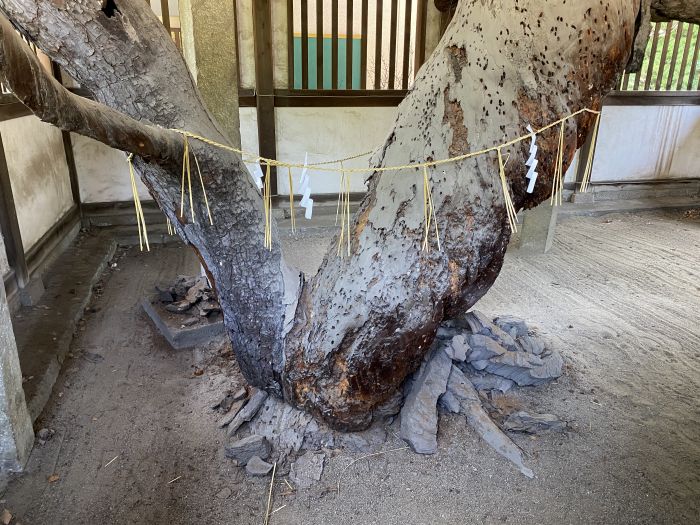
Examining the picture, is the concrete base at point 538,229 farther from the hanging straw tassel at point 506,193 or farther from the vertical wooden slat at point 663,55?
the hanging straw tassel at point 506,193

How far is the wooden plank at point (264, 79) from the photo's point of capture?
19.0ft

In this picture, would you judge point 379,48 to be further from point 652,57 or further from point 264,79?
point 652,57

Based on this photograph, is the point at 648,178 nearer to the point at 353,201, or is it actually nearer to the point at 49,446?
the point at 353,201

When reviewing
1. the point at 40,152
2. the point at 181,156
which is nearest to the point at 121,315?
the point at 40,152

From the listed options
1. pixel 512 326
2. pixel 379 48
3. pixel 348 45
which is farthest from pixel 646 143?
pixel 512 326

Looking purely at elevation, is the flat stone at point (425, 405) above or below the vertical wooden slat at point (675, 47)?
below

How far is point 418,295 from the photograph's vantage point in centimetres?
231

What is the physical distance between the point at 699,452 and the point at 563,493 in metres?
0.83

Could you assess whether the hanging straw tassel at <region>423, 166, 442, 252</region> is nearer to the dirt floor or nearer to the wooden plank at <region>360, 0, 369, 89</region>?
the dirt floor

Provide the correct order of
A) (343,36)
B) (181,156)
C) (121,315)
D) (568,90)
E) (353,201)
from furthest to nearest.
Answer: (353,201) < (343,36) < (121,315) < (568,90) < (181,156)

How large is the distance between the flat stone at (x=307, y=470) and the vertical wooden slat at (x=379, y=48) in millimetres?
4982

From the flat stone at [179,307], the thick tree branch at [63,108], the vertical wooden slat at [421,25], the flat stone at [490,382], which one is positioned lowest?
the flat stone at [179,307]

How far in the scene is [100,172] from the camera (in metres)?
6.04

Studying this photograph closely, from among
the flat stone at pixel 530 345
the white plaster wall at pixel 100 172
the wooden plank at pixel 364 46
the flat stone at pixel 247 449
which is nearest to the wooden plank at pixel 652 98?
the wooden plank at pixel 364 46
